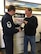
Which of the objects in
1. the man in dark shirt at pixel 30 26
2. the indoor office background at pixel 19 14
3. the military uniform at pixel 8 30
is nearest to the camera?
the military uniform at pixel 8 30

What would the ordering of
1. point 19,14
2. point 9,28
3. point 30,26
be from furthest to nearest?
point 19,14
point 30,26
point 9,28

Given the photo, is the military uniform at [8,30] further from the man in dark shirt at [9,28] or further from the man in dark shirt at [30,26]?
the man in dark shirt at [30,26]

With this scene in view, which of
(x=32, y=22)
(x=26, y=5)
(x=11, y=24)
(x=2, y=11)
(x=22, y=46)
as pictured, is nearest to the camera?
(x=11, y=24)

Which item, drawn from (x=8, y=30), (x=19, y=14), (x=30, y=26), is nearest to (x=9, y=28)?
(x=8, y=30)

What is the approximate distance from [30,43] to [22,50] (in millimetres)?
358

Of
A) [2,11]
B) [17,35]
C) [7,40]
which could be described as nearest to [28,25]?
[17,35]

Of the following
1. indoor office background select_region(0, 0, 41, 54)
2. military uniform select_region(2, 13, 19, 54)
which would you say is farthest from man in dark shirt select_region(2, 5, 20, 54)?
indoor office background select_region(0, 0, 41, 54)

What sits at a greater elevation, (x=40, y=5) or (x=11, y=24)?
(x=40, y=5)

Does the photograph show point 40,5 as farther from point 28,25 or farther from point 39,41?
point 28,25

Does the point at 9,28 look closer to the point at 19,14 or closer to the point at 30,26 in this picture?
the point at 30,26

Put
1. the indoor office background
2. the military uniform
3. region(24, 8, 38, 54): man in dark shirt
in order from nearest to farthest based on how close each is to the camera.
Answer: the military uniform → region(24, 8, 38, 54): man in dark shirt → the indoor office background

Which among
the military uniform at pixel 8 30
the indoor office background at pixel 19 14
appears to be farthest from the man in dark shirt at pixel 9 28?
the indoor office background at pixel 19 14

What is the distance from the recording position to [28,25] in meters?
3.56

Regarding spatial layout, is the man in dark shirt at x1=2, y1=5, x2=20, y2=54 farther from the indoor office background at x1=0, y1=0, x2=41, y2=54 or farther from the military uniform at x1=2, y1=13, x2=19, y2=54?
the indoor office background at x1=0, y1=0, x2=41, y2=54
